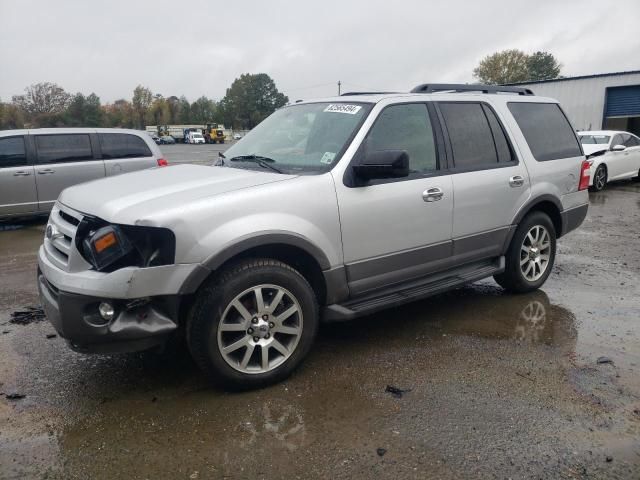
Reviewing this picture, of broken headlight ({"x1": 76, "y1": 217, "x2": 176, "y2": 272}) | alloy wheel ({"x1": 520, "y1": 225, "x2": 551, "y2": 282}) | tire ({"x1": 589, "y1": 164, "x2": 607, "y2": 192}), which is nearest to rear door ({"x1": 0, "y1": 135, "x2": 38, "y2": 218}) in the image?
broken headlight ({"x1": 76, "y1": 217, "x2": 176, "y2": 272})

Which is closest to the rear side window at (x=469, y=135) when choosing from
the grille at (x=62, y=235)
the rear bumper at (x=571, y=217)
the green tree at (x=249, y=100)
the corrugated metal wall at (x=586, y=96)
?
A: the rear bumper at (x=571, y=217)

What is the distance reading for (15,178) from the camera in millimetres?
8336

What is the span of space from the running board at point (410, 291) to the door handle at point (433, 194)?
657 mm

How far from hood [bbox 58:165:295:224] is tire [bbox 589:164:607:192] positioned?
40.3ft

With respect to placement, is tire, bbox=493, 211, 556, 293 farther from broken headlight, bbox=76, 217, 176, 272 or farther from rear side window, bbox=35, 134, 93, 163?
rear side window, bbox=35, 134, 93, 163

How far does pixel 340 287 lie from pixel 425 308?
1560mm

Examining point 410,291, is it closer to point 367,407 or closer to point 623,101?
point 367,407

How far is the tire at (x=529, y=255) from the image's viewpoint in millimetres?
4805

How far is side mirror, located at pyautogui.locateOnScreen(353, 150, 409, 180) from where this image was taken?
3357 mm

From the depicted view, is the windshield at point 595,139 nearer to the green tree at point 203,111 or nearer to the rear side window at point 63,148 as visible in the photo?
the rear side window at point 63,148

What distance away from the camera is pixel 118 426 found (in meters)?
2.85

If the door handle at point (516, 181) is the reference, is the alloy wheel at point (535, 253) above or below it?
below

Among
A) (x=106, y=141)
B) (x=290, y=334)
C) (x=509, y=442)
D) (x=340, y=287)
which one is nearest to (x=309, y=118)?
(x=340, y=287)

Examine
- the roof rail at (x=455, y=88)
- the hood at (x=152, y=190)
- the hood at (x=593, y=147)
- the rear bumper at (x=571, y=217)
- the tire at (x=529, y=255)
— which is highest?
the roof rail at (x=455, y=88)
